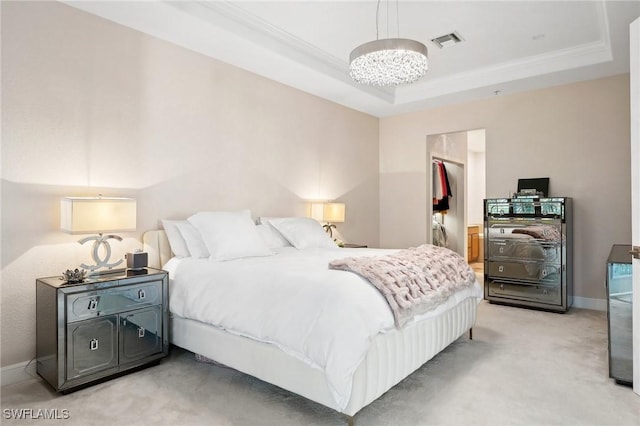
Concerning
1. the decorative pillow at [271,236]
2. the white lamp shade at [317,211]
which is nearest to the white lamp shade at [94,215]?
the decorative pillow at [271,236]

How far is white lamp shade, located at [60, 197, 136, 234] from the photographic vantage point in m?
2.49

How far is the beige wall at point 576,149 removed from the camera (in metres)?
4.27

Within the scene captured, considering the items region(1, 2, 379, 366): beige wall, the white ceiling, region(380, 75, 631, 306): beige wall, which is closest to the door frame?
the white ceiling

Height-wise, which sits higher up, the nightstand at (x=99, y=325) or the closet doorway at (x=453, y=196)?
the closet doorway at (x=453, y=196)

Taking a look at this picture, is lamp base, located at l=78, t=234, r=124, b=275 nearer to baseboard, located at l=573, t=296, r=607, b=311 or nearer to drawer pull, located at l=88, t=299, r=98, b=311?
drawer pull, located at l=88, t=299, r=98, b=311

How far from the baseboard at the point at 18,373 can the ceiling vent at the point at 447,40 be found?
14.0 ft

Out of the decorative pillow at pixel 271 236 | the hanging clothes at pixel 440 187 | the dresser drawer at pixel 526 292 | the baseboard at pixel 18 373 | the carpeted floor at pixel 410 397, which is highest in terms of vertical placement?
the hanging clothes at pixel 440 187

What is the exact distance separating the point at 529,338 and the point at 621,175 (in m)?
2.32

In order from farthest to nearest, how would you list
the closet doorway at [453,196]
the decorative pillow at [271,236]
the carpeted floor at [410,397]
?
the closet doorway at [453,196] < the decorative pillow at [271,236] < the carpeted floor at [410,397]

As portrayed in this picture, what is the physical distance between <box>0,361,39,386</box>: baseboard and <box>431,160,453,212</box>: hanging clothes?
5.81 meters

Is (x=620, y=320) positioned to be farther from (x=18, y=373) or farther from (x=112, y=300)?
(x=18, y=373)

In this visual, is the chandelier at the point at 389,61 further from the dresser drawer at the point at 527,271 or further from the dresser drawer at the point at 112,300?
the dresser drawer at the point at 527,271

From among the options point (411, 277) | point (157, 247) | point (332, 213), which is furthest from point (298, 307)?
point (332, 213)

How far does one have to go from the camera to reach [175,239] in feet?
10.4
